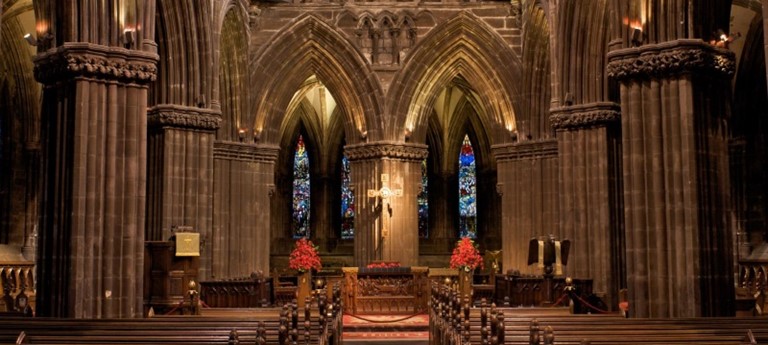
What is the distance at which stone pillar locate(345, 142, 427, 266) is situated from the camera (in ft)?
109

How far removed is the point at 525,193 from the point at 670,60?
15.5 meters

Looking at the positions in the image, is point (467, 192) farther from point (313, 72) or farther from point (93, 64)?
point (93, 64)

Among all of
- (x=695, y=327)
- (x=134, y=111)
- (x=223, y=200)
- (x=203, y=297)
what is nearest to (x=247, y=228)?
(x=223, y=200)

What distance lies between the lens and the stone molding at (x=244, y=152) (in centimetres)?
3144

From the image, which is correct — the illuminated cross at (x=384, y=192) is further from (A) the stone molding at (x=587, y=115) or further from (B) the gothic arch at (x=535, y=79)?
(A) the stone molding at (x=587, y=115)

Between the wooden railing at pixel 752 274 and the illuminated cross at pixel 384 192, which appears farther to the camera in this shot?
the illuminated cross at pixel 384 192

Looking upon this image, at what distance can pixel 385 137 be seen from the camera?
33625 mm

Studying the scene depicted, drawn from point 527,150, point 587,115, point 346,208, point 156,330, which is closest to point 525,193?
point 527,150

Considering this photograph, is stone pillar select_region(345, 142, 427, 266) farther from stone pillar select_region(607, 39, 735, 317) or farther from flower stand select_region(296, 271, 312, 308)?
stone pillar select_region(607, 39, 735, 317)

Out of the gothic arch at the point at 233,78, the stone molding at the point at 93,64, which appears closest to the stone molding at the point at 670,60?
the stone molding at the point at 93,64

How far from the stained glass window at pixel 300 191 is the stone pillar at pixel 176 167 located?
19.1 meters

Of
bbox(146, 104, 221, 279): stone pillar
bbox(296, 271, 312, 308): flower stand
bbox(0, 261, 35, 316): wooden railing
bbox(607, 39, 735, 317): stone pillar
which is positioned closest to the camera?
bbox(607, 39, 735, 317): stone pillar

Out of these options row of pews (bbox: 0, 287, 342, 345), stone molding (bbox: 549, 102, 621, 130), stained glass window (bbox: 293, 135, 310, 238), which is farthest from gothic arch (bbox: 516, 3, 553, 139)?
row of pews (bbox: 0, 287, 342, 345)

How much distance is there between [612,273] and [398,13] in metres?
13.8
